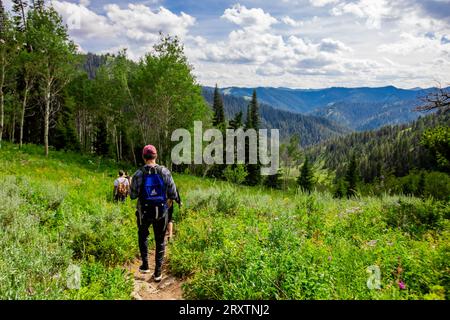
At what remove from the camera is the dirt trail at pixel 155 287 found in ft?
18.1

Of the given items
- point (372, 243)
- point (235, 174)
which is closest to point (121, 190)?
point (372, 243)

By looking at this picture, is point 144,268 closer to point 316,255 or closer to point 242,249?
point 242,249

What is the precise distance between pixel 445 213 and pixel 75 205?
10923 millimetres

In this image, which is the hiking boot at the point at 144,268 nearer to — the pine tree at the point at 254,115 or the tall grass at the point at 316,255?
the tall grass at the point at 316,255

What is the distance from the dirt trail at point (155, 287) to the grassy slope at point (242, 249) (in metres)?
0.24

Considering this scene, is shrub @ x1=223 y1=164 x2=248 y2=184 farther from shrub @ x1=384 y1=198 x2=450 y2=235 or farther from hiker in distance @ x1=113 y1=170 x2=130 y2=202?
shrub @ x1=384 y1=198 x2=450 y2=235

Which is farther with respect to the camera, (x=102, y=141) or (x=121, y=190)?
(x=102, y=141)

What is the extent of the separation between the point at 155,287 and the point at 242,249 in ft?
6.04

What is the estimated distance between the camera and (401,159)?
137125 millimetres

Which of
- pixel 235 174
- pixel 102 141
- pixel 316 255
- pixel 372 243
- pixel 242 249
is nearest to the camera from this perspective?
pixel 316 255

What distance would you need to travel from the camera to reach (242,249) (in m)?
5.86

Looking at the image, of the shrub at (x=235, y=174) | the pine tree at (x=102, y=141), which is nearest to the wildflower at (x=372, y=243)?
the shrub at (x=235, y=174)

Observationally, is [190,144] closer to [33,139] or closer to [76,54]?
[76,54]
